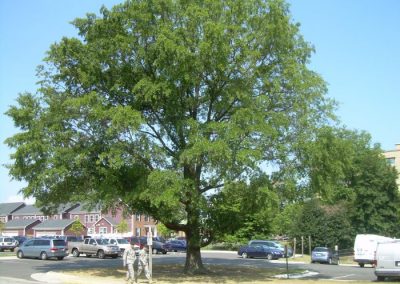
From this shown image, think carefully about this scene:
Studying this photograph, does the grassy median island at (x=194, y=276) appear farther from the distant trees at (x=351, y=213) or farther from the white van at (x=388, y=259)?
the distant trees at (x=351, y=213)

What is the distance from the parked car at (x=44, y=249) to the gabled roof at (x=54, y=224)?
187ft

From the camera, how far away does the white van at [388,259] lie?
78.7ft

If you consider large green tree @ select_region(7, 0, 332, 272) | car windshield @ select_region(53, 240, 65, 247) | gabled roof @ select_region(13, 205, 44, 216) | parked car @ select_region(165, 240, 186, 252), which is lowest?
parked car @ select_region(165, 240, 186, 252)

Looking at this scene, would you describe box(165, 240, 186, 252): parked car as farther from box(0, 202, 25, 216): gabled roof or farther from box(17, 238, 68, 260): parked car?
box(0, 202, 25, 216): gabled roof

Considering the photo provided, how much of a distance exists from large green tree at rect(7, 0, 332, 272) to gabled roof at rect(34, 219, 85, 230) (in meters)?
76.5

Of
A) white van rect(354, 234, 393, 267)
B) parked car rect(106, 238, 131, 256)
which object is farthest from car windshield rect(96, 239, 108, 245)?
white van rect(354, 234, 393, 267)

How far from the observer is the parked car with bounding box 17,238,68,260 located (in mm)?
41781

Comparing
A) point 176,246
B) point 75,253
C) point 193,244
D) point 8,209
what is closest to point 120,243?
point 75,253

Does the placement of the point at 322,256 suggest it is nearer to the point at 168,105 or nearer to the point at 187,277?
the point at 187,277

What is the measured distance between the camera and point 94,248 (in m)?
46.2

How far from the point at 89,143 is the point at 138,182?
132 inches

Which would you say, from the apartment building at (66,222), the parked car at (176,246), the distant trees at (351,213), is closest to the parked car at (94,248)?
the distant trees at (351,213)

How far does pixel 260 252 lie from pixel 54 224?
2533 inches

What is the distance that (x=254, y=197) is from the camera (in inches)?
976
